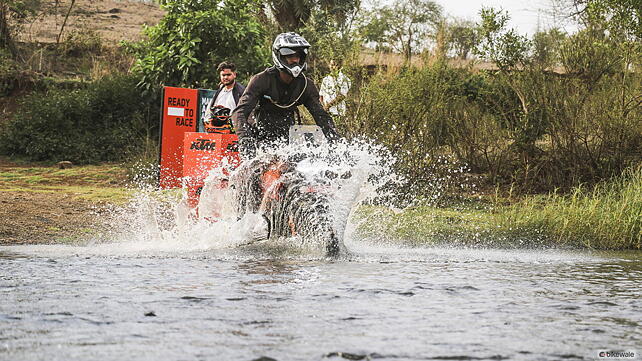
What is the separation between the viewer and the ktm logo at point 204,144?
11094mm

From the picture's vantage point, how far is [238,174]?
9344 millimetres

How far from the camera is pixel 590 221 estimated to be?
11.5m

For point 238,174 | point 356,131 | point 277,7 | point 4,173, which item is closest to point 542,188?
point 356,131

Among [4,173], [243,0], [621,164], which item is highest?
[243,0]

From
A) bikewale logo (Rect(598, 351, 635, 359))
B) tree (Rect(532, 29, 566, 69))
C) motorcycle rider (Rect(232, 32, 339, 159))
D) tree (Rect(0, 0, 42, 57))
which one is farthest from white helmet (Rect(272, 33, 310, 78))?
tree (Rect(0, 0, 42, 57))

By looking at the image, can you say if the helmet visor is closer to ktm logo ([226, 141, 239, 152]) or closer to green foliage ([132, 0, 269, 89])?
ktm logo ([226, 141, 239, 152])

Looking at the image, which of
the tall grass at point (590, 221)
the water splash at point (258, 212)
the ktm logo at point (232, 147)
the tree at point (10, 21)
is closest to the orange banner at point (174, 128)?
the water splash at point (258, 212)

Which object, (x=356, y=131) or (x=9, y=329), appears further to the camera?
(x=356, y=131)

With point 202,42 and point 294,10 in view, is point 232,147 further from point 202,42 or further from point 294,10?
point 294,10

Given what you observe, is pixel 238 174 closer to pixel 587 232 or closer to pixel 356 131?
pixel 587 232

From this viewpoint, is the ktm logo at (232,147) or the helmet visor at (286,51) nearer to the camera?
the helmet visor at (286,51)

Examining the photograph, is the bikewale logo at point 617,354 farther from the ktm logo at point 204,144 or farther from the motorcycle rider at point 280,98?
the ktm logo at point 204,144

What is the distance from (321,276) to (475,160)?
9141mm

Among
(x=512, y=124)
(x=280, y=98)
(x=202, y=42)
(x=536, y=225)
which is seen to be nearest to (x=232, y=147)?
(x=280, y=98)
